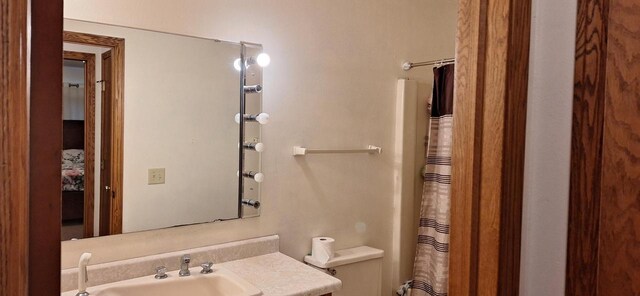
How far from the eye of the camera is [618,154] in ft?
2.27

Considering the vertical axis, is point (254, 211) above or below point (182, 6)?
below

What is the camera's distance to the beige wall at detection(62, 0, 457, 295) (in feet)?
6.49

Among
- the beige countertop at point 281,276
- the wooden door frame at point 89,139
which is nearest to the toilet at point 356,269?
the beige countertop at point 281,276

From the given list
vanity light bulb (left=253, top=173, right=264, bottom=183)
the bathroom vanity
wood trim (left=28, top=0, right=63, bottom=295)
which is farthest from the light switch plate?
wood trim (left=28, top=0, right=63, bottom=295)

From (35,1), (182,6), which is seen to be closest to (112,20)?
(182,6)

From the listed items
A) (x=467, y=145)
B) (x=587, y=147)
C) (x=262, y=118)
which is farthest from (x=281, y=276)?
(x=587, y=147)

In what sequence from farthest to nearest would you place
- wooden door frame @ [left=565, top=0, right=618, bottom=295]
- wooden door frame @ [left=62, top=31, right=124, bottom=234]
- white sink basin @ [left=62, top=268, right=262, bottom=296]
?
wooden door frame @ [left=62, top=31, right=124, bottom=234] < white sink basin @ [left=62, top=268, right=262, bottom=296] < wooden door frame @ [left=565, top=0, right=618, bottom=295]

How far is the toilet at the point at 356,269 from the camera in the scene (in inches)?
93.8

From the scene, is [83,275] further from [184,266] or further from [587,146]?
[587,146]

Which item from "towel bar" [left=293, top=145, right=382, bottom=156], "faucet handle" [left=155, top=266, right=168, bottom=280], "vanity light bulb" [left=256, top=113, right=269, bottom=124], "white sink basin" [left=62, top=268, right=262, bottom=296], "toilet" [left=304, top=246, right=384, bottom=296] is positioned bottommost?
"toilet" [left=304, top=246, right=384, bottom=296]

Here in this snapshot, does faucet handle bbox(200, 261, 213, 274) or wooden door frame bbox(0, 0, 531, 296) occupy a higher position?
wooden door frame bbox(0, 0, 531, 296)

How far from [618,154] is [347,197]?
1.97 meters

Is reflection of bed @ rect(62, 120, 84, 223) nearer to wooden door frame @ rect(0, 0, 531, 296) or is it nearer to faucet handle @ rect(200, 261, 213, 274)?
faucet handle @ rect(200, 261, 213, 274)

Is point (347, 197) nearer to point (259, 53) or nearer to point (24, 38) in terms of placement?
point (259, 53)
